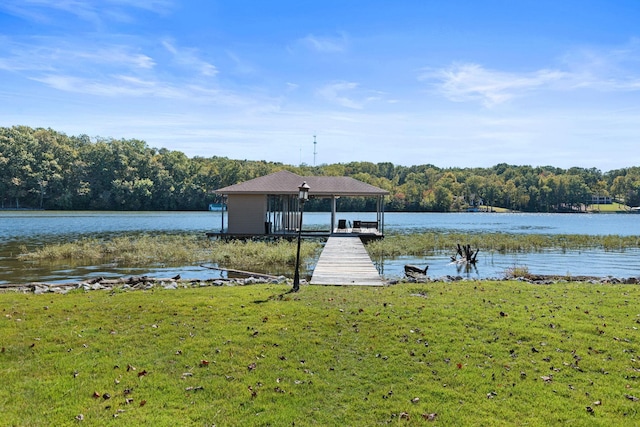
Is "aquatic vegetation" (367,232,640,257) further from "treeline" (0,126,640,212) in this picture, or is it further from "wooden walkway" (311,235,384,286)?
"treeline" (0,126,640,212)

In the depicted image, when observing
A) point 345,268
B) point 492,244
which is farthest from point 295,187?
point 345,268

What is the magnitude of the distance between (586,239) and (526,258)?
32.4 ft

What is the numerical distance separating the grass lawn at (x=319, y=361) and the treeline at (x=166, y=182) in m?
49.0

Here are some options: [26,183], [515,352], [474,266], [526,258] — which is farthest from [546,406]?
[26,183]

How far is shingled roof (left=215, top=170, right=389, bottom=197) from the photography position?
86.1ft

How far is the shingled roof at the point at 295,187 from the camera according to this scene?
2626 cm

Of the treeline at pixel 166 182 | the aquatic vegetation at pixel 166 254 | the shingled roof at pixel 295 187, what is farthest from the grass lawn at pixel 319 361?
the treeline at pixel 166 182

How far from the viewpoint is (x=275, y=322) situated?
306 inches

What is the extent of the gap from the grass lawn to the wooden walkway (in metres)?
2.45

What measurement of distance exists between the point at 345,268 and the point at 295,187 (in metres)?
13.0

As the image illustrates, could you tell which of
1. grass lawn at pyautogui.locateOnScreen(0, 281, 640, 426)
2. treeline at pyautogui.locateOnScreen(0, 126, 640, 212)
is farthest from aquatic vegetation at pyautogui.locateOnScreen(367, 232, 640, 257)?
treeline at pyautogui.locateOnScreen(0, 126, 640, 212)

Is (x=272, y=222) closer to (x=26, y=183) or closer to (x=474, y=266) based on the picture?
(x=474, y=266)

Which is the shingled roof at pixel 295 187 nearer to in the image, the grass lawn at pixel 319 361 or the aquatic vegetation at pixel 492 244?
the aquatic vegetation at pixel 492 244

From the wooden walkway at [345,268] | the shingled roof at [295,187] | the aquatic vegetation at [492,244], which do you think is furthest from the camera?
the shingled roof at [295,187]
